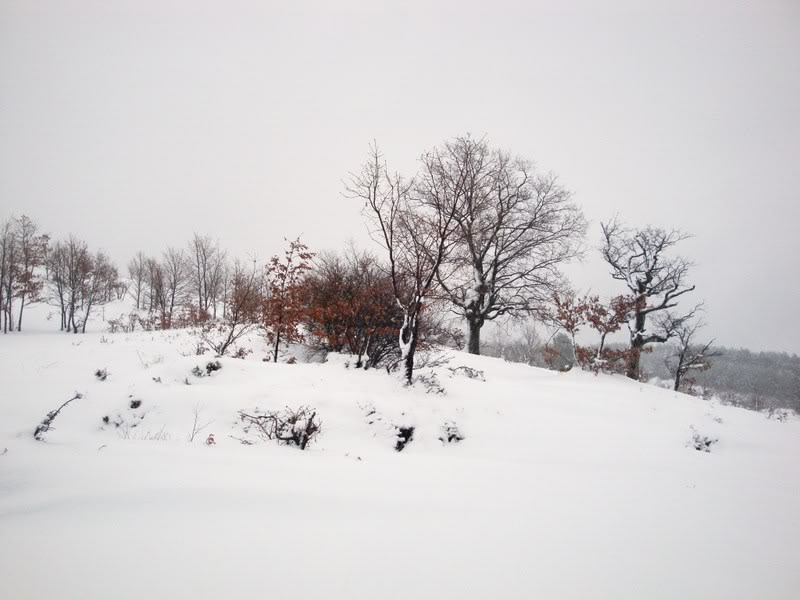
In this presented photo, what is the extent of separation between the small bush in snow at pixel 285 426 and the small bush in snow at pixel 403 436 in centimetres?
127

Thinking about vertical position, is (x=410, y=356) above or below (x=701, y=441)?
above

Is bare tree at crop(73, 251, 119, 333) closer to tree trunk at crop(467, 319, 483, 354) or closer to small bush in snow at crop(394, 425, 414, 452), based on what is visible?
tree trunk at crop(467, 319, 483, 354)

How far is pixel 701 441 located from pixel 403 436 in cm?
550

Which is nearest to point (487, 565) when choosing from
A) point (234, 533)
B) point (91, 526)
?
point (234, 533)

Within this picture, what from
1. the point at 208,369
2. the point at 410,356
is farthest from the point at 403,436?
the point at 208,369

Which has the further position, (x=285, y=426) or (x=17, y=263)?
(x=17, y=263)

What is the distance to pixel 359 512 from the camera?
235 cm

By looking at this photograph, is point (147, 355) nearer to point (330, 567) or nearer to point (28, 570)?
point (28, 570)

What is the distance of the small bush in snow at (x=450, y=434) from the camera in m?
5.48

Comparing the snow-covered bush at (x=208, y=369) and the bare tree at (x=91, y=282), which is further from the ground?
the bare tree at (x=91, y=282)

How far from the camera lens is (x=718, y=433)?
6.37m

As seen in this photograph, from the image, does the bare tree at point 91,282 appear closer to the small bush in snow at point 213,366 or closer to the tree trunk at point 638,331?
the small bush in snow at point 213,366

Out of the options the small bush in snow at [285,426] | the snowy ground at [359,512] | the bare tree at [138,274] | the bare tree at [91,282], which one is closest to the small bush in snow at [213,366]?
the snowy ground at [359,512]

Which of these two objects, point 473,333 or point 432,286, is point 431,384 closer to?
point 432,286
